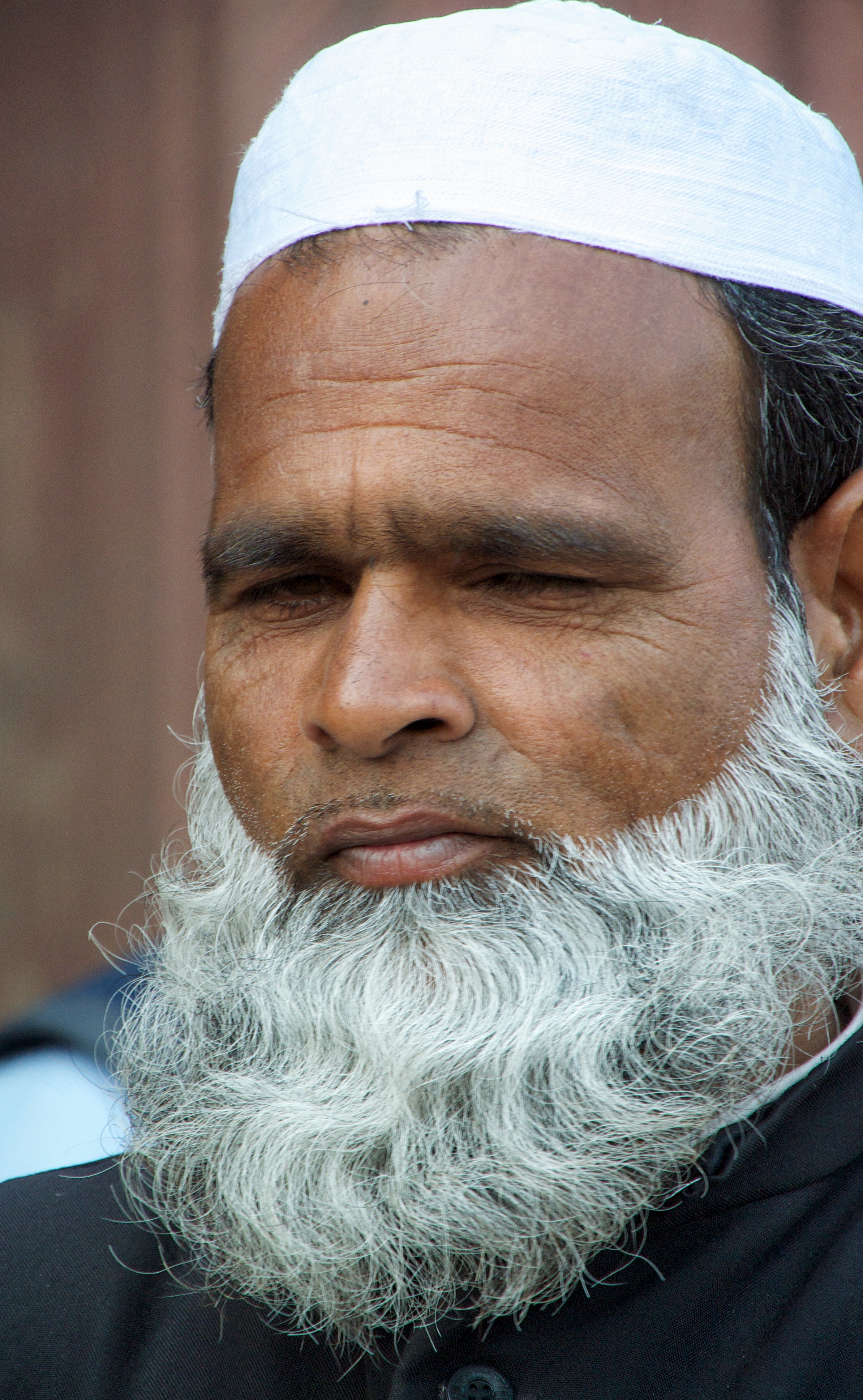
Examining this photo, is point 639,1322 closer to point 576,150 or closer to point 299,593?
point 299,593

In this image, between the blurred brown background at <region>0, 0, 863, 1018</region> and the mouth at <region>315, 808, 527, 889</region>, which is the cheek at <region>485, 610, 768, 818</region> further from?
the blurred brown background at <region>0, 0, 863, 1018</region>

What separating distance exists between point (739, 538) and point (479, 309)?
1.61 feet

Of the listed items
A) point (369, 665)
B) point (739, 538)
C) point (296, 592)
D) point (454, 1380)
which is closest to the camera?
point (454, 1380)

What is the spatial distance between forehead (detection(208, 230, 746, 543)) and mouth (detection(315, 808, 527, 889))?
16.4 inches

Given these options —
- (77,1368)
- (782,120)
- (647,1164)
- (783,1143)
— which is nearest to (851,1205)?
(783,1143)

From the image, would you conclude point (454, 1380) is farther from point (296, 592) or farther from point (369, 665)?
point (296, 592)

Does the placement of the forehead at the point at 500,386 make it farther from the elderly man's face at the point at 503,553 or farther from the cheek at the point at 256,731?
the cheek at the point at 256,731

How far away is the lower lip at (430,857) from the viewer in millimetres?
1471

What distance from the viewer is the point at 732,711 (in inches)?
62.1

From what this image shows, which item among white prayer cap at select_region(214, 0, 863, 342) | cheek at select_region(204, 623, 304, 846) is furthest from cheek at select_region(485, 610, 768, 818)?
white prayer cap at select_region(214, 0, 863, 342)

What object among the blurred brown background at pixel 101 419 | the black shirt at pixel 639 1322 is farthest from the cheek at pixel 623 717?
the blurred brown background at pixel 101 419

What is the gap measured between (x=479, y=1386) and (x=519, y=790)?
72cm

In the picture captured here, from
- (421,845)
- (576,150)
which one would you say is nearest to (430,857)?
(421,845)

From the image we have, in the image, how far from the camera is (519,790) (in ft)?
4.82
